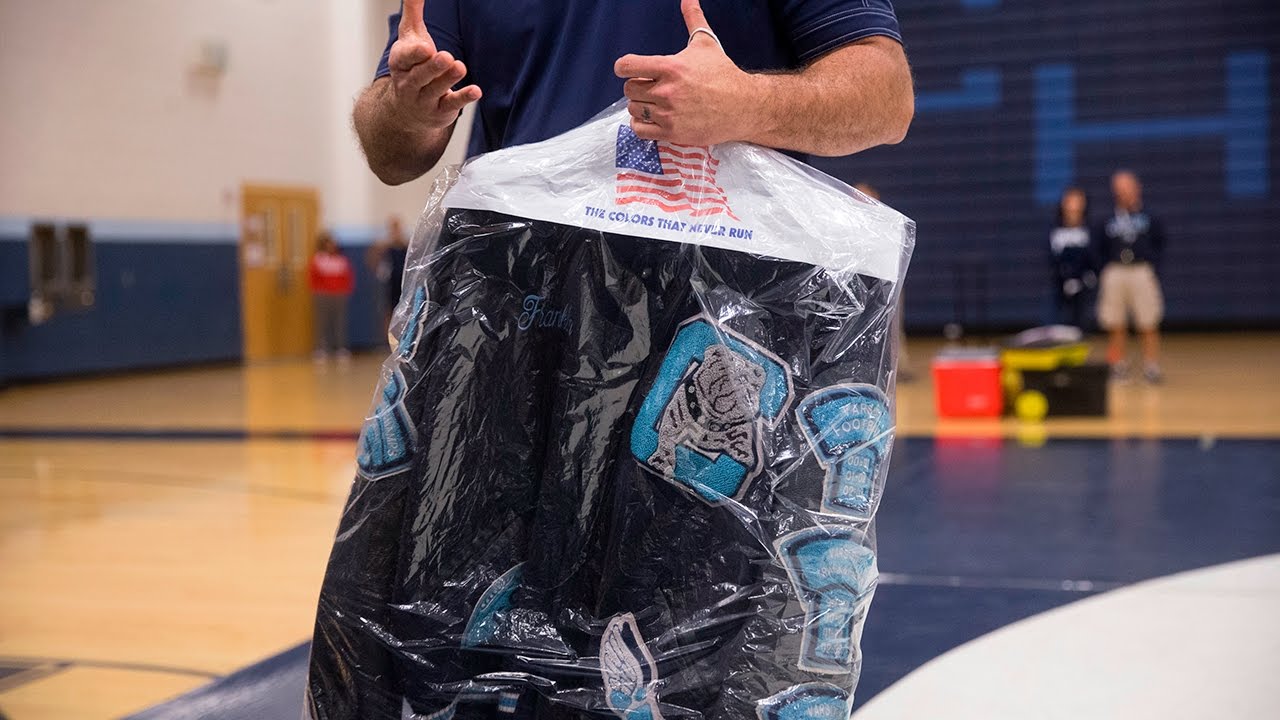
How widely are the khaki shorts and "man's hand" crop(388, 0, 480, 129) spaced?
25.9ft

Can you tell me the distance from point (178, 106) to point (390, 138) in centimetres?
1123

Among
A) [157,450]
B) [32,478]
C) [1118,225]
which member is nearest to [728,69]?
[32,478]

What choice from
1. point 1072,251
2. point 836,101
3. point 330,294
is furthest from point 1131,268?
point 330,294

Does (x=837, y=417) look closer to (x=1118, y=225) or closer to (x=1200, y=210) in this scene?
(x=1118, y=225)

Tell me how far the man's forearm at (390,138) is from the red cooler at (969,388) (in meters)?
5.44

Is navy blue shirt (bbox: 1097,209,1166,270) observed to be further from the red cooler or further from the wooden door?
the wooden door

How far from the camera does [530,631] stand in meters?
1.19

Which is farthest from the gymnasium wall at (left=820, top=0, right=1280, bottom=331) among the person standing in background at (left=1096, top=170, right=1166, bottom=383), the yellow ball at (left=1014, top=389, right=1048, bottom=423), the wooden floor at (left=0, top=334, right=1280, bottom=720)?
the yellow ball at (left=1014, top=389, right=1048, bottom=423)

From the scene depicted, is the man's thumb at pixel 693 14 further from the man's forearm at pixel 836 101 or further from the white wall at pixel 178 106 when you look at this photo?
the white wall at pixel 178 106

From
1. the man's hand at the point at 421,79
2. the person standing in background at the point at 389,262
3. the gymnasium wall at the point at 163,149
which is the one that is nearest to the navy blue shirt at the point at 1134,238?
the gymnasium wall at the point at 163,149

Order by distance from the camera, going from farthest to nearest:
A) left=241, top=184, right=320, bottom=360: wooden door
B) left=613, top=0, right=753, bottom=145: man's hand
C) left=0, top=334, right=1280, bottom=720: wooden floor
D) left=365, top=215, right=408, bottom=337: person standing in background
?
left=241, top=184, right=320, bottom=360: wooden door
left=365, top=215, right=408, bottom=337: person standing in background
left=0, top=334, right=1280, bottom=720: wooden floor
left=613, top=0, right=753, bottom=145: man's hand

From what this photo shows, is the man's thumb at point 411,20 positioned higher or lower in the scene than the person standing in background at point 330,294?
higher

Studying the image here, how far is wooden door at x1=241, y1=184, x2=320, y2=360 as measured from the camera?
12.5 meters

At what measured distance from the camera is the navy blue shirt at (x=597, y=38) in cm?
121
